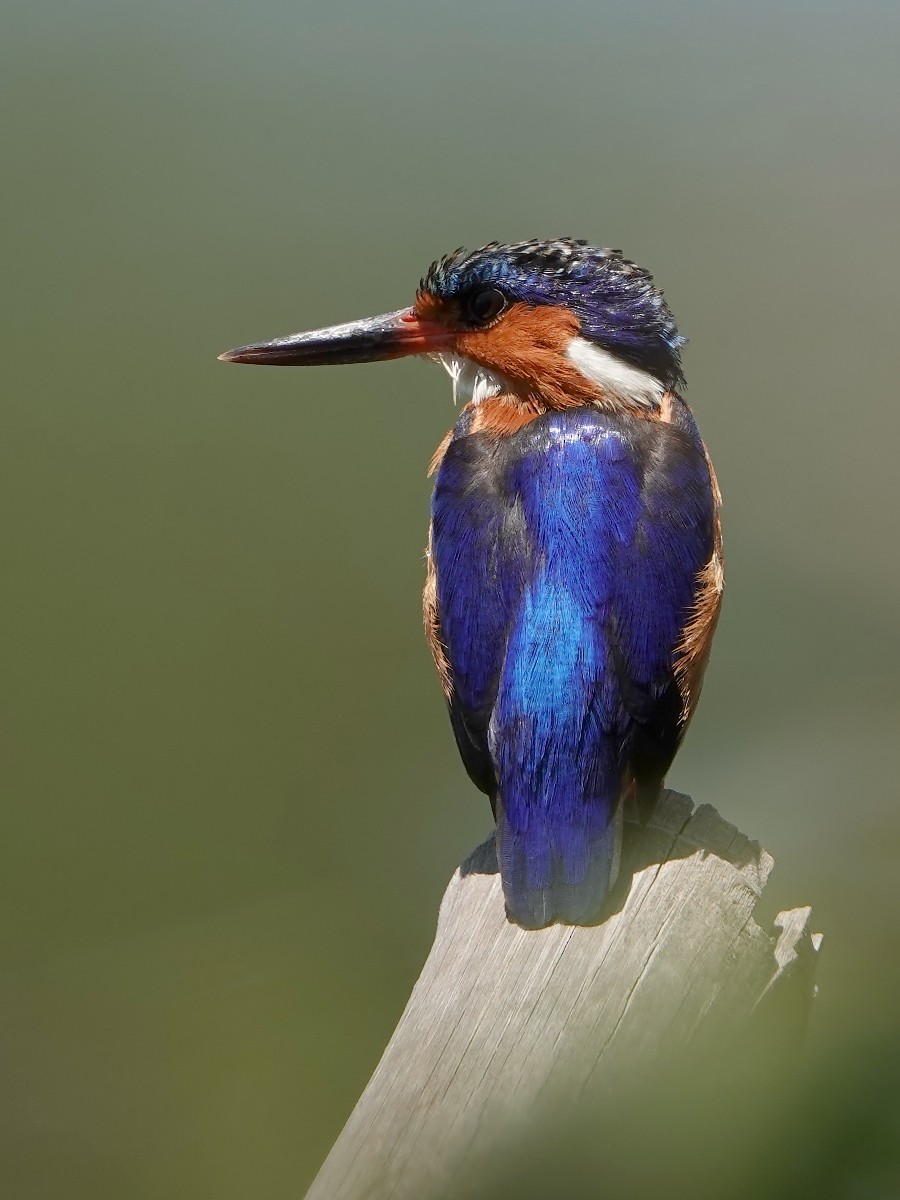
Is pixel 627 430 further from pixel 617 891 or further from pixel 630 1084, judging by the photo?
pixel 630 1084

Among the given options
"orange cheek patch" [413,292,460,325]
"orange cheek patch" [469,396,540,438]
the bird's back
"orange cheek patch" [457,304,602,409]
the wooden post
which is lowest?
the wooden post

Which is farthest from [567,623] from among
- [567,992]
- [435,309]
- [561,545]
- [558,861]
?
[435,309]

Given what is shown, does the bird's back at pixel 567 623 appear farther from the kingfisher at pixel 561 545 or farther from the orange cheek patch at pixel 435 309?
the orange cheek patch at pixel 435 309

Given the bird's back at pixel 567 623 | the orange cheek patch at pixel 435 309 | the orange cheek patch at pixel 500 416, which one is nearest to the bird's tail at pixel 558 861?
the bird's back at pixel 567 623

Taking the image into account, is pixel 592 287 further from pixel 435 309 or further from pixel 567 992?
pixel 567 992

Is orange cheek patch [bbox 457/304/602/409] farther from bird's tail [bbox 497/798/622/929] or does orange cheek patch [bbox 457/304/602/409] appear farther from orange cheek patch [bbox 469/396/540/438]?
bird's tail [bbox 497/798/622/929]

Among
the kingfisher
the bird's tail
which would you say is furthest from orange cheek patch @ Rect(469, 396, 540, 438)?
the bird's tail
